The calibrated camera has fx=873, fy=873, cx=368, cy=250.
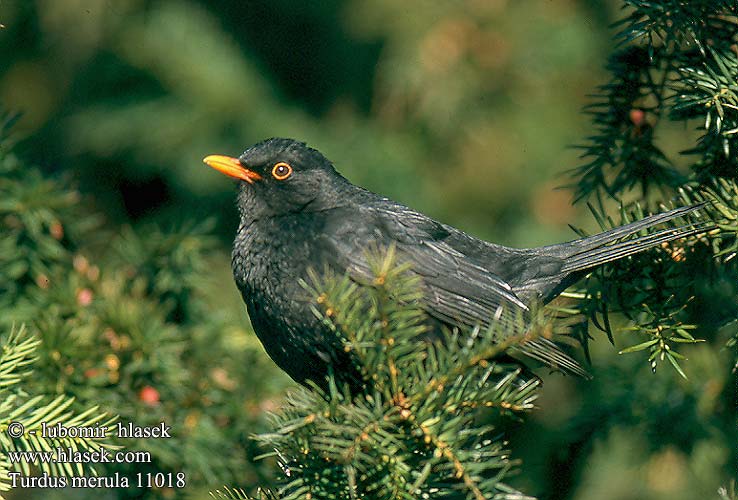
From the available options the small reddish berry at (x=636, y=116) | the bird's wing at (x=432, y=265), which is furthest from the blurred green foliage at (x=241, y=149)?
the bird's wing at (x=432, y=265)

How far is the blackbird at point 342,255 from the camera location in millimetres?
3240

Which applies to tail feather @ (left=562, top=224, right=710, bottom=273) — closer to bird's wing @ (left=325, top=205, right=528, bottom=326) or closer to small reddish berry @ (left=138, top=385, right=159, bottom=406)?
bird's wing @ (left=325, top=205, right=528, bottom=326)

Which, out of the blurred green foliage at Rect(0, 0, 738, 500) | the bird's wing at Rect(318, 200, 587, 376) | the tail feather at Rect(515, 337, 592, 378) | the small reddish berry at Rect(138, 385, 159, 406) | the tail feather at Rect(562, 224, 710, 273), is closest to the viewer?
the tail feather at Rect(562, 224, 710, 273)

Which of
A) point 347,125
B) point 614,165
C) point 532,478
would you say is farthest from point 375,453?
point 347,125

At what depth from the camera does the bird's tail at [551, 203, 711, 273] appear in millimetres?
3029

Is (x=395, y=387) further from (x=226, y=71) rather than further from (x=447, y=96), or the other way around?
(x=226, y=71)

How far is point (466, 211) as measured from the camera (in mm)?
6035

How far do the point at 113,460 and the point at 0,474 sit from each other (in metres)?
0.86

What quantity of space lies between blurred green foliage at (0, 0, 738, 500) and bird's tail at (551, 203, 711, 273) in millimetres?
430

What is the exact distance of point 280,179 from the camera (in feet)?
12.8

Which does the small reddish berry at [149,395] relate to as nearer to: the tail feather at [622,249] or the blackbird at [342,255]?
the blackbird at [342,255]

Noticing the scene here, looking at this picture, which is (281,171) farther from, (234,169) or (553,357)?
(553,357)

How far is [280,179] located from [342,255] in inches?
26.0

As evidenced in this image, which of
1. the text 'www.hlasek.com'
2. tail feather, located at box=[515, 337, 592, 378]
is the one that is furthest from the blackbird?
the text 'www.hlasek.com'
